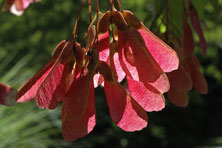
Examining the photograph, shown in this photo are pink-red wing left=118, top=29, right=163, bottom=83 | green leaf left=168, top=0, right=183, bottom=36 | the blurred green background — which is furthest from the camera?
the blurred green background

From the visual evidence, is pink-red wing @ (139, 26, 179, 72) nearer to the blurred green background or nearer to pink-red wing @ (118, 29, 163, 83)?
pink-red wing @ (118, 29, 163, 83)

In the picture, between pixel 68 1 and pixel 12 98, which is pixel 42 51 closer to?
pixel 68 1

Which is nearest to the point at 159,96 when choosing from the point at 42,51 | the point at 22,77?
the point at 22,77

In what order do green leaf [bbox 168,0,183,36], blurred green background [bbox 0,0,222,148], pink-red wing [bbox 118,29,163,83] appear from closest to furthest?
pink-red wing [bbox 118,29,163,83] < green leaf [bbox 168,0,183,36] < blurred green background [bbox 0,0,222,148]

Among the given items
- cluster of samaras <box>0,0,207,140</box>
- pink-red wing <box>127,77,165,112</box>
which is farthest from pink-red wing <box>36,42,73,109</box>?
pink-red wing <box>127,77,165,112</box>

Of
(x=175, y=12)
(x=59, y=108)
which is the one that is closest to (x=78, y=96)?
(x=175, y=12)

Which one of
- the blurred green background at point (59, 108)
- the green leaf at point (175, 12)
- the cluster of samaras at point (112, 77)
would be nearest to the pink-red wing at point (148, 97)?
the cluster of samaras at point (112, 77)
